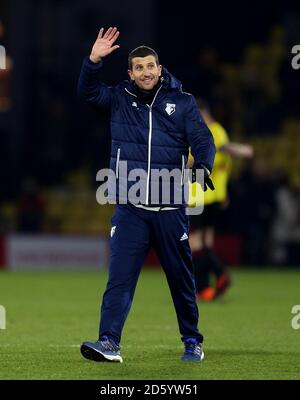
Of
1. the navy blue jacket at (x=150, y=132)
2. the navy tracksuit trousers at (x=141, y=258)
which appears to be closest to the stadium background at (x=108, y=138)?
the navy tracksuit trousers at (x=141, y=258)

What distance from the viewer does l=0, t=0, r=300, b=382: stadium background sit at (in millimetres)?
18750

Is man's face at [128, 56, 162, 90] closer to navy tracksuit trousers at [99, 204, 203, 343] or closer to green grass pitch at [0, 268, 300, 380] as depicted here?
navy tracksuit trousers at [99, 204, 203, 343]

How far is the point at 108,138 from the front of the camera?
2516 cm

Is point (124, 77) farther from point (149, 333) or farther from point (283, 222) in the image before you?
point (149, 333)

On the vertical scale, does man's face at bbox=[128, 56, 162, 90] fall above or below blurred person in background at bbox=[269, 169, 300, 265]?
above

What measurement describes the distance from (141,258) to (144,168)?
689 mm

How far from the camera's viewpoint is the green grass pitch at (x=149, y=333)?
8492 millimetres

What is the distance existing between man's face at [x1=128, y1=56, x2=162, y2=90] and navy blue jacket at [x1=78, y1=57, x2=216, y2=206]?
0.44 feet

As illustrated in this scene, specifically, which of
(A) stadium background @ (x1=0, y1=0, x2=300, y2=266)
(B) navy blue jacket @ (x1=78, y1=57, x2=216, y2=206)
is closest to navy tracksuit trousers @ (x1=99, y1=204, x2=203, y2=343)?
(B) navy blue jacket @ (x1=78, y1=57, x2=216, y2=206)

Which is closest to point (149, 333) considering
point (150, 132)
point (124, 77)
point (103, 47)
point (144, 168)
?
point (144, 168)

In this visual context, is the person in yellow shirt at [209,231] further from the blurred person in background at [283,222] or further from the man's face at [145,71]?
the blurred person in background at [283,222]

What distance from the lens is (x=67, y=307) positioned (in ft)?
45.3

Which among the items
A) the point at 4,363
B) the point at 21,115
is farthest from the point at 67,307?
the point at 21,115

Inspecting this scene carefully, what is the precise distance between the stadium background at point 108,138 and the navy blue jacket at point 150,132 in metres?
5.11
